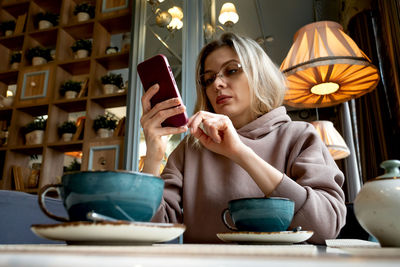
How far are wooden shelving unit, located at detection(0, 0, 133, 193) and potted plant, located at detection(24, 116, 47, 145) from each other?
0.22ft

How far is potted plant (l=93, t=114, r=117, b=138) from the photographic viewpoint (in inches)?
127

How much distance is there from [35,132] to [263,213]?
3.39m

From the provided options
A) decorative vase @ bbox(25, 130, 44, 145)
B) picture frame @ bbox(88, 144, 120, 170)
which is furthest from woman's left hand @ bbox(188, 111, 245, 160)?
decorative vase @ bbox(25, 130, 44, 145)

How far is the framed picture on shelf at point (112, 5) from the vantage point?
347 cm

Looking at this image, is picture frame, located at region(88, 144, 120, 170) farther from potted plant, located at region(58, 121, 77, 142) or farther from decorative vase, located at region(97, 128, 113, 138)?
potted plant, located at region(58, 121, 77, 142)

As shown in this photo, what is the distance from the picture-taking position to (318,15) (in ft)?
16.8

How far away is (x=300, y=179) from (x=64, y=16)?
3.58m

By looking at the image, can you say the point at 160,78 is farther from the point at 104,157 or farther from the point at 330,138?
the point at 330,138

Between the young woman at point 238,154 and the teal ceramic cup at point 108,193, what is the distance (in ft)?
1.52

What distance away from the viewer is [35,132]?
339cm

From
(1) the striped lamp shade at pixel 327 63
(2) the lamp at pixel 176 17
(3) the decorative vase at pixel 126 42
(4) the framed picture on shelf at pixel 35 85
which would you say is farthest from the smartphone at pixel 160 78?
(4) the framed picture on shelf at pixel 35 85

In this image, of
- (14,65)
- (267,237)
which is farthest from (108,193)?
(14,65)

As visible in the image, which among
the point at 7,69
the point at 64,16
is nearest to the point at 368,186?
the point at 64,16

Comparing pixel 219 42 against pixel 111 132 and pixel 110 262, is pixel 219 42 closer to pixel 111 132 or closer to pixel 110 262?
pixel 110 262
